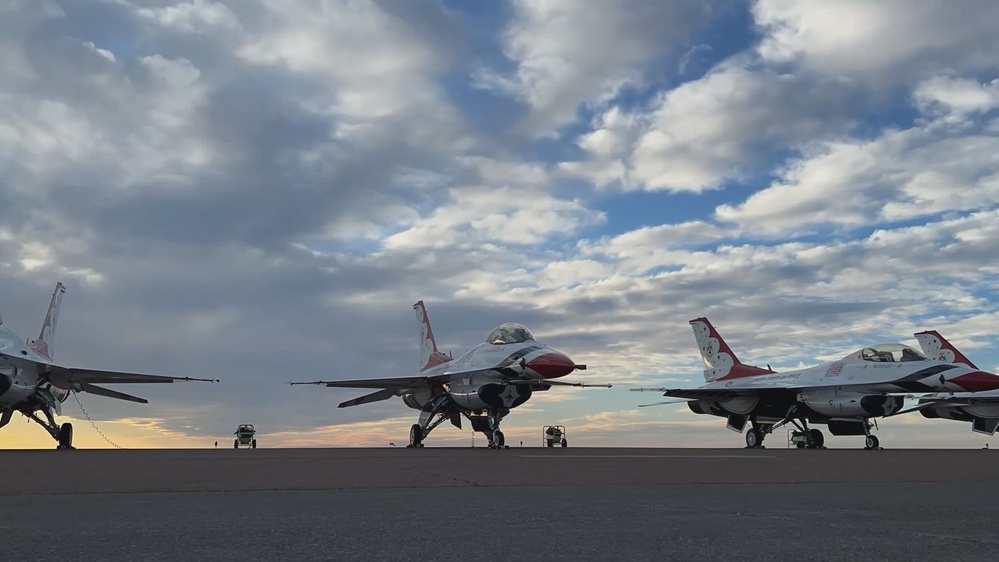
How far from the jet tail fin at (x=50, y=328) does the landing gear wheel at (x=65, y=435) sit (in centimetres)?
398

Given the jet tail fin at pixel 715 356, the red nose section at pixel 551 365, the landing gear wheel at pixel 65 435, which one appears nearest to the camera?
the red nose section at pixel 551 365

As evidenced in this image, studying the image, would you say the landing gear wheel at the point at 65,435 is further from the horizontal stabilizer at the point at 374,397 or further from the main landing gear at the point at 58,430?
the horizontal stabilizer at the point at 374,397

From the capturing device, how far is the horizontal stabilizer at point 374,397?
1357 inches

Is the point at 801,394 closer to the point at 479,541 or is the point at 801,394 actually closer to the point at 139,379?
the point at 139,379

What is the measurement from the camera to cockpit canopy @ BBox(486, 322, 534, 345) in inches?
1010

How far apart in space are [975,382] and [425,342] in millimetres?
22440

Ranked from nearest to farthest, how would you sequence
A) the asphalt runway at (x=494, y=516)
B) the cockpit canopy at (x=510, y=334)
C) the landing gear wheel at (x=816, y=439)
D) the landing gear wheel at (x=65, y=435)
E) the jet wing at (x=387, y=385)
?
1. the asphalt runway at (x=494, y=516)
2. the cockpit canopy at (x=510, y=334)
3. the landing gear wheel at (x=65, y=435)
4. the jet wing at (x=387, y=385)
5. the landing gear wheel at (x=816, y=439)

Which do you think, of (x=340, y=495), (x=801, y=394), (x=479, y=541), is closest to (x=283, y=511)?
(x=340, y=495)

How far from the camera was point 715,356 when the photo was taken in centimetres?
4166

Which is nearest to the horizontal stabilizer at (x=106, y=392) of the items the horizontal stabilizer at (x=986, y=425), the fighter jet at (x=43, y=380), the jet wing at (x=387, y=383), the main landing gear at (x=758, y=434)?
the fighter jet at (x=43, y=380)

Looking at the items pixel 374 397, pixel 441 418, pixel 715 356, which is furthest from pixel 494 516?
pixel 715 356

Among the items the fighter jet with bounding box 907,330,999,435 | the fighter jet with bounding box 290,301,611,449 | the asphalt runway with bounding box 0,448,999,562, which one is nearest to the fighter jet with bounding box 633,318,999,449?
the fighter jet with bounding box 907,330,999,435

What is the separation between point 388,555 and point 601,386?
80.8 ft

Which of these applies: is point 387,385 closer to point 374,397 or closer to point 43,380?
point 374,397
